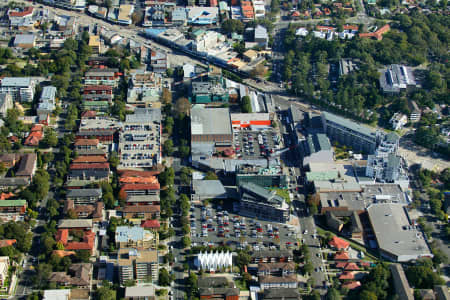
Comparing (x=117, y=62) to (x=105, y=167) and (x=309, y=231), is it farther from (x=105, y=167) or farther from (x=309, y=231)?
(x=309, y=231)

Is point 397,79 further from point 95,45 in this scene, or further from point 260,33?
point 95,45

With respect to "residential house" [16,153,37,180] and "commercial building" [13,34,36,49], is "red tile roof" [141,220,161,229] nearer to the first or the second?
"residential house" [16,153,37,180]

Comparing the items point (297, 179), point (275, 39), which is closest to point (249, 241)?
point (297, 179)

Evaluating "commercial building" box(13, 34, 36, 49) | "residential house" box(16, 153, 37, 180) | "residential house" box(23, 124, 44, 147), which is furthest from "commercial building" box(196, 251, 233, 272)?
"commercial building" box(13, 34, 36, 49)

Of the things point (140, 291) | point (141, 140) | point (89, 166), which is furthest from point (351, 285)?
point (89, 166)

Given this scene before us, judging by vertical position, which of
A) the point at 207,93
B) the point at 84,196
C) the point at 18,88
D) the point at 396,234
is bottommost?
the point at 396,234

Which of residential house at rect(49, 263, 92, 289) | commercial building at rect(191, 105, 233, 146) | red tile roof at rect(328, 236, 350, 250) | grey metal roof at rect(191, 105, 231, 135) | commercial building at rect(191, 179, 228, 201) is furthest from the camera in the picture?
grey metal roof at rect(191, 105, 231, 135)
